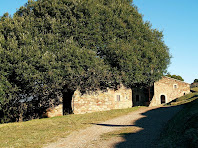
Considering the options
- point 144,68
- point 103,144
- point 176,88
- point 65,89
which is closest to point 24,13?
point 65,89

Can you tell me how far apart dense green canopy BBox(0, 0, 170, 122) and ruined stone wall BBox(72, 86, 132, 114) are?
29.7ft

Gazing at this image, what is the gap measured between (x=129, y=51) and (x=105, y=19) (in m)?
4.90

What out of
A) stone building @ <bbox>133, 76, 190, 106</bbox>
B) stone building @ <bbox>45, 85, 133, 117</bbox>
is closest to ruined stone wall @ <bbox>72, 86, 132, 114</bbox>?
stone building @ <bbox>45, 85, 133, 117</bbox>

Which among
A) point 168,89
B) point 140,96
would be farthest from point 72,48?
point 140,96

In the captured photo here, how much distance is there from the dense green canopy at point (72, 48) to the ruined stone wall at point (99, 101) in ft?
29.7

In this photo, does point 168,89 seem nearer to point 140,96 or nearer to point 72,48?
point 140,96

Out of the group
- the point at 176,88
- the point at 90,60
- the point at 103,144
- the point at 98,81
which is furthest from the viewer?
the point at 176,88

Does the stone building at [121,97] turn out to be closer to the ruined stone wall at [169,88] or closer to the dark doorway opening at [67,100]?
the ruined stone wall at [169,88]

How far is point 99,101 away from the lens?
125 feet

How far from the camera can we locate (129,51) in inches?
1006

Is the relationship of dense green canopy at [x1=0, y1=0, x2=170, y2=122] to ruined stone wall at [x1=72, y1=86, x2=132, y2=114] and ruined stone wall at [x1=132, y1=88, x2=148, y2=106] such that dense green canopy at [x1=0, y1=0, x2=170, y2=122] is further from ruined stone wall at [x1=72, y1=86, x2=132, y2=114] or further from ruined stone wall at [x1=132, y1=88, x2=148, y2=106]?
ruined stone wall at [x1=132, y1=88, x2=148, y2=106]

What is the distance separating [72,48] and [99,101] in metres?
17.7

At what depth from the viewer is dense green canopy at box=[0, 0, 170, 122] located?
2103 cm

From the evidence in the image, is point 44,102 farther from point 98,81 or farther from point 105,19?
point 105,19
